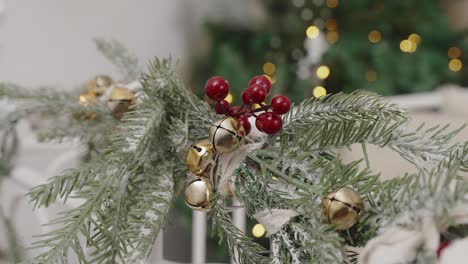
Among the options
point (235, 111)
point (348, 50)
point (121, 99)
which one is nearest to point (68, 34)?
point (348, 50)

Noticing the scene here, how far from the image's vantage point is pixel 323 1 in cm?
141

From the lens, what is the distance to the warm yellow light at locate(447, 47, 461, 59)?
136cm

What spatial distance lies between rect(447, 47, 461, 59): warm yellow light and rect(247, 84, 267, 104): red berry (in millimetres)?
1168

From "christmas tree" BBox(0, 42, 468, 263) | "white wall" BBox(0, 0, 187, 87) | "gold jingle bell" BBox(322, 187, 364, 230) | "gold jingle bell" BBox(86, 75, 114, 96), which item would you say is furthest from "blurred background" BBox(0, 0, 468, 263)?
"gold jingle bell" BBox(322, 187, 364, 230)

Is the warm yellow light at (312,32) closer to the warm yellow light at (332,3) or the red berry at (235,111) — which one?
the warm yellow light at (332,3)

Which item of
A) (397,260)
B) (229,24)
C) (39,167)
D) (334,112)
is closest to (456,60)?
(229,24)

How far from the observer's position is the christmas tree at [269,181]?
24cm

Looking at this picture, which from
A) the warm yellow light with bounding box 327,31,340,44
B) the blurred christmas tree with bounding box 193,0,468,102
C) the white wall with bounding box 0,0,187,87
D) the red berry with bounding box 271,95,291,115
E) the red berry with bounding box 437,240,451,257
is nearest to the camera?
the red berry with bounding box 437,240,451,257

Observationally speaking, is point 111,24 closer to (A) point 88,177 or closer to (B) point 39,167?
(B) point 39,167

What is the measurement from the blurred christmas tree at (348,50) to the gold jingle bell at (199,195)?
95 cm

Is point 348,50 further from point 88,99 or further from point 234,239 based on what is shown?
point 234,239

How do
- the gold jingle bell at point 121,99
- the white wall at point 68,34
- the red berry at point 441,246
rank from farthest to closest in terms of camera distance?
the white wall at point 68,34, the gold jingle bell at point 121,99, the red berry at point 441,246

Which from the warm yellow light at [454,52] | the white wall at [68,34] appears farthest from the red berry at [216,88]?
the warm yellow light at [454,52]

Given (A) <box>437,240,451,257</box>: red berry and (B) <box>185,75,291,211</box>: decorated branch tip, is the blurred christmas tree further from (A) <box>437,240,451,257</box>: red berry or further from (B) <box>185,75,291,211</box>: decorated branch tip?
(A) <box>437,240,451,257</box>: red berry
